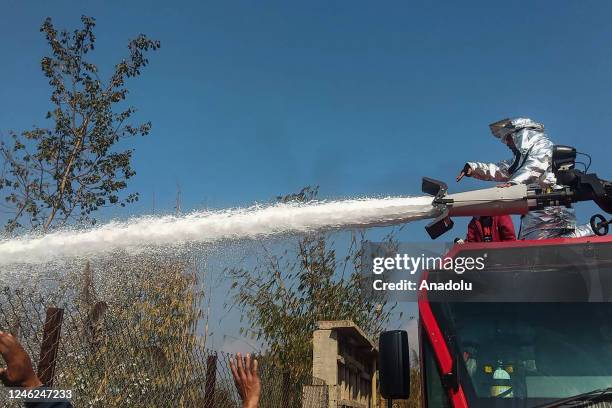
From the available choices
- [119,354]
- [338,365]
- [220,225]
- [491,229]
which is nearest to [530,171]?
[491,229]

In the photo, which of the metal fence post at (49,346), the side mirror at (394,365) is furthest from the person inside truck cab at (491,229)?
the metal fence post at (49,346)

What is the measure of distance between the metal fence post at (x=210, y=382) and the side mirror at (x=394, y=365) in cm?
153

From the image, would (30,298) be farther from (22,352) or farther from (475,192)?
(475,192)

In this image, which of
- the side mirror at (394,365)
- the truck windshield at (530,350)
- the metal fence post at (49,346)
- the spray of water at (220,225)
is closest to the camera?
the metal fence post at (49,346)

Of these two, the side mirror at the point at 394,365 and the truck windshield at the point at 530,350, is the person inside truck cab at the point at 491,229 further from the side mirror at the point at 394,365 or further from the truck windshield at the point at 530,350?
the side mirror at the point at 394,365

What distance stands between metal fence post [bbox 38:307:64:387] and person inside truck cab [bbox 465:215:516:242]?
3.16 meters

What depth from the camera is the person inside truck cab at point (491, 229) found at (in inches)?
200

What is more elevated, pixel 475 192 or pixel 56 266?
pixel 475 192

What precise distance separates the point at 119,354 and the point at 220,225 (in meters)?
2.16

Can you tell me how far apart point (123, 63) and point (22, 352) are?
31.2 ft

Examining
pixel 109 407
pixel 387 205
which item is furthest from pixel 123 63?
pixel 109 407

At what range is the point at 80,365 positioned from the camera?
14.0 feet

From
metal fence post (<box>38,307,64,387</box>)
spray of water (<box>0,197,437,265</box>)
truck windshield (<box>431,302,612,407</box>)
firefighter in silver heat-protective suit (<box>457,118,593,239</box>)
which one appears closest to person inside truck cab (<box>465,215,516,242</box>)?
firefighter in silver heat-protective suit (<box>457,118,593,239</box>)

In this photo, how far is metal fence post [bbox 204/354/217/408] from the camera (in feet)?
16.4
